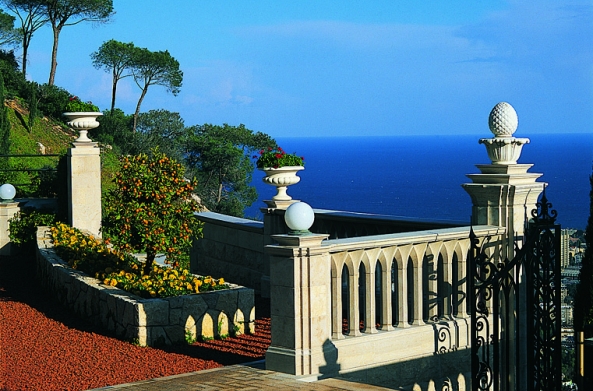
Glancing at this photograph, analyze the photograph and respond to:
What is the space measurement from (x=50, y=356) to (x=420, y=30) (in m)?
123

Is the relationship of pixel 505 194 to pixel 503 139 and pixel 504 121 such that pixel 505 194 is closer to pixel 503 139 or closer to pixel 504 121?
pixel 503 139

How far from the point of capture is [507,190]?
27.3 ft

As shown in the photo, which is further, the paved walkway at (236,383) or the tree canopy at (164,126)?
the tree canopy at (164,126)

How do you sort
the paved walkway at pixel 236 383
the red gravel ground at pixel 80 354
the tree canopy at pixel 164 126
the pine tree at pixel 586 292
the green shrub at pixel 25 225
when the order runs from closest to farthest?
the paved walkway at pixel 236 383 → the red gravel ground at pixel 80 354 → the pine tree at pixel 586 292 → the green shrub at pixel 25 225 → the tree canopy at pixel 164 126

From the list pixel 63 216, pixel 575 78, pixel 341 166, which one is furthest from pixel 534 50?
pixel 63 216

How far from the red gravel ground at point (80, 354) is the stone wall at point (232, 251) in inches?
56.9

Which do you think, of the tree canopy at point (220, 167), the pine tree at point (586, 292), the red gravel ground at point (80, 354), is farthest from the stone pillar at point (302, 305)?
the tree canopy at point (220, 167)

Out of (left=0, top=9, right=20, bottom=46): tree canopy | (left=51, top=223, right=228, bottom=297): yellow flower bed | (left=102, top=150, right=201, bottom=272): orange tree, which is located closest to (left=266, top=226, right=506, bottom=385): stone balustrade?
(left=51, top=223, right=228, bottom=297): yellow flower bed

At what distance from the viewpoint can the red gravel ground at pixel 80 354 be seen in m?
7.79

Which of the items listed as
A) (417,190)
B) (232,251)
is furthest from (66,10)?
(417,190)

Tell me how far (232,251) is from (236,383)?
588cm

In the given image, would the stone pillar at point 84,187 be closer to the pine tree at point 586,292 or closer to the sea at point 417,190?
the pine tree at point 586,292

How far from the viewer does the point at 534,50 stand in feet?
461

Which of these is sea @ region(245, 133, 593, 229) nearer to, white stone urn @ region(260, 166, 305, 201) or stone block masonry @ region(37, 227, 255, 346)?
white stone urn @ region(260, 166, 305, 201)
